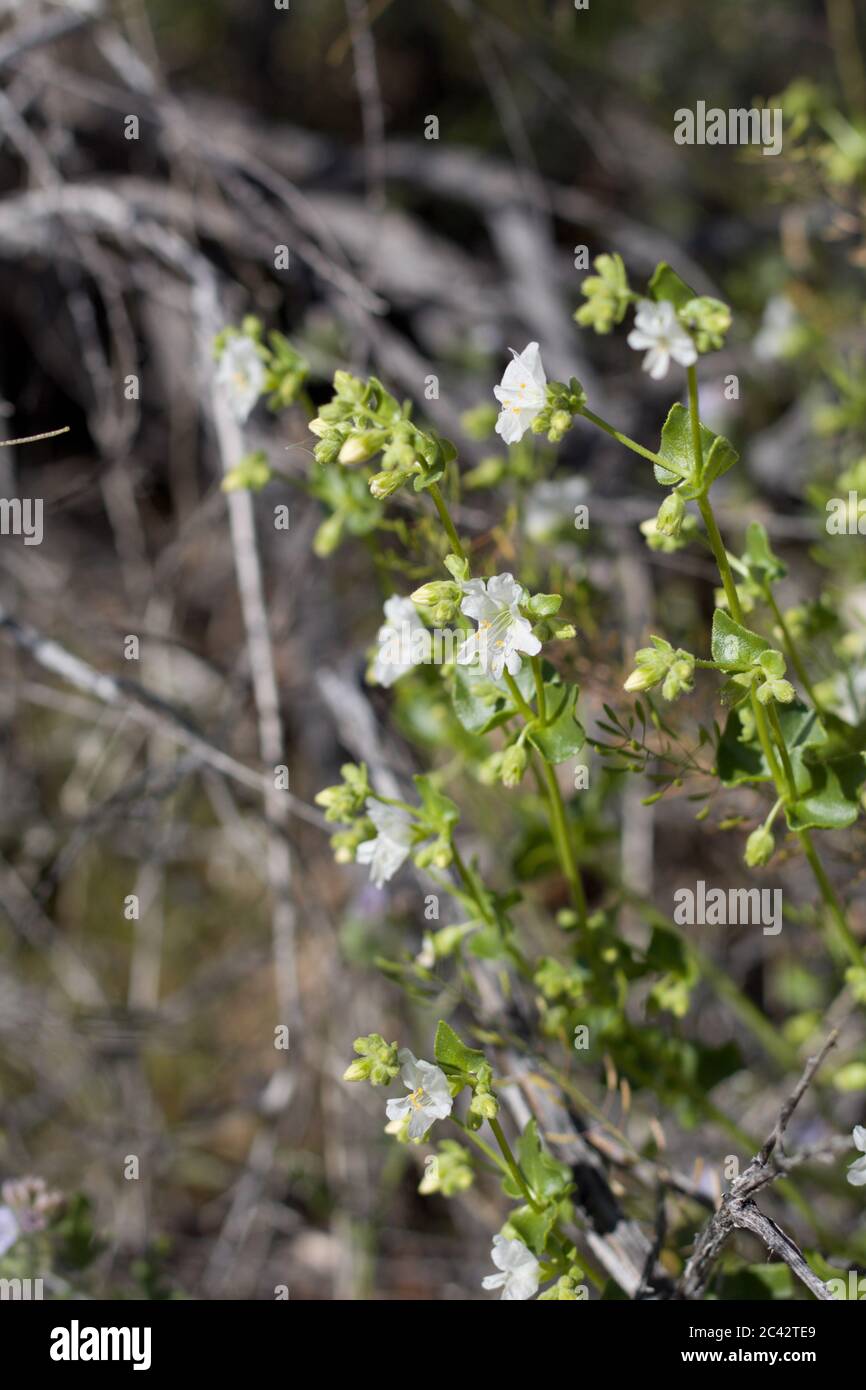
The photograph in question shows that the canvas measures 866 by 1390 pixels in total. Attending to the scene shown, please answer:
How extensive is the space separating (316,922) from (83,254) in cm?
162

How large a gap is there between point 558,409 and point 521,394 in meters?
0.05

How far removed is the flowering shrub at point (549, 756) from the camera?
124 cm

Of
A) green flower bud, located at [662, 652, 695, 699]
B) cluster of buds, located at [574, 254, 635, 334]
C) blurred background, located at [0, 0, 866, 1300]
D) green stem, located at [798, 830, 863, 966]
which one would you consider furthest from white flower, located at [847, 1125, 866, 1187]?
cluster of buds, located at [574, 254, 635, 334]

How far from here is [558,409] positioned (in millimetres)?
1277

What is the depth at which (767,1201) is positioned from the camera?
1.99m

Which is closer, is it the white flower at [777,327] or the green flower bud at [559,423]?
the green flower bud at [559,423]

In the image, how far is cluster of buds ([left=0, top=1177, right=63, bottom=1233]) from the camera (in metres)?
1.71

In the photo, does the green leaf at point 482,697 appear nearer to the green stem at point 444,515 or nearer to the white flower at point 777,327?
the green stem at point 444,515

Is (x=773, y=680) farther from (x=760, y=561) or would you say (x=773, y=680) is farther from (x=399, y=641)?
(x=399, y=641)

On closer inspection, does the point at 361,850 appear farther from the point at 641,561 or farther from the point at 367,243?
the point at 367,243

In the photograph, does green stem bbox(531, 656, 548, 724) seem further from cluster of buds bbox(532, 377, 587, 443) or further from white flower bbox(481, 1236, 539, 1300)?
white flower bbox(481, 1236, 539, 1300)
